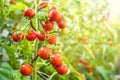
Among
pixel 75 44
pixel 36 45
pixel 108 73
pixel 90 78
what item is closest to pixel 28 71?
pixel 36 45

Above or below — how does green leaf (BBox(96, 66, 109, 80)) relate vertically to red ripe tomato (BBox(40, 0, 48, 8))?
below

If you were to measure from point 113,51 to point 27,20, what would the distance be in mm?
1841

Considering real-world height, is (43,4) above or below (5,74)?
above

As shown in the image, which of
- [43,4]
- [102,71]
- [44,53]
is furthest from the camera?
[102,71]

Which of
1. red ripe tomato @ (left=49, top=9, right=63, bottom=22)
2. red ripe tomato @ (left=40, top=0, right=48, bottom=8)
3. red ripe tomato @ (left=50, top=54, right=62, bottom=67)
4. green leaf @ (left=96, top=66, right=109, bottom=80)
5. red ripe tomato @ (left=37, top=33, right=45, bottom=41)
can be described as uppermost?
red ripe tomato @ (left=40, top=0, right=48, bottom=8)

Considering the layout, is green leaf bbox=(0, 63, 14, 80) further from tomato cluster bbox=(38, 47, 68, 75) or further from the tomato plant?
tomato cluster bbox=(38, 47, 68, 75)

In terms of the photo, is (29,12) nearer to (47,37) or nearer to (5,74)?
(47,37)

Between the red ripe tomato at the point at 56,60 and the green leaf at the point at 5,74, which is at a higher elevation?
the red ripe tomato at the point at 56,60

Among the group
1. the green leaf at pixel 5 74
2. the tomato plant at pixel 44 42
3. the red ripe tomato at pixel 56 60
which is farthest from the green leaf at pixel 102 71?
the red ripe tomato at pixel 56 60

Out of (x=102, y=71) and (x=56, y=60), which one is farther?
(x=102, y=71)

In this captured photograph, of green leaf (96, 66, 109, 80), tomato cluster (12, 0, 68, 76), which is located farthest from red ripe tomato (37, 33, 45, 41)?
green leaf (96, 66, 109, 80)

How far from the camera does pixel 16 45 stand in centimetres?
115

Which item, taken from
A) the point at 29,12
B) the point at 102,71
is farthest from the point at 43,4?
the point at 102,71

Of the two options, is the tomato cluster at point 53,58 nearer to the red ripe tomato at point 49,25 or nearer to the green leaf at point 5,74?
the red ripe tomato at point 49,25
